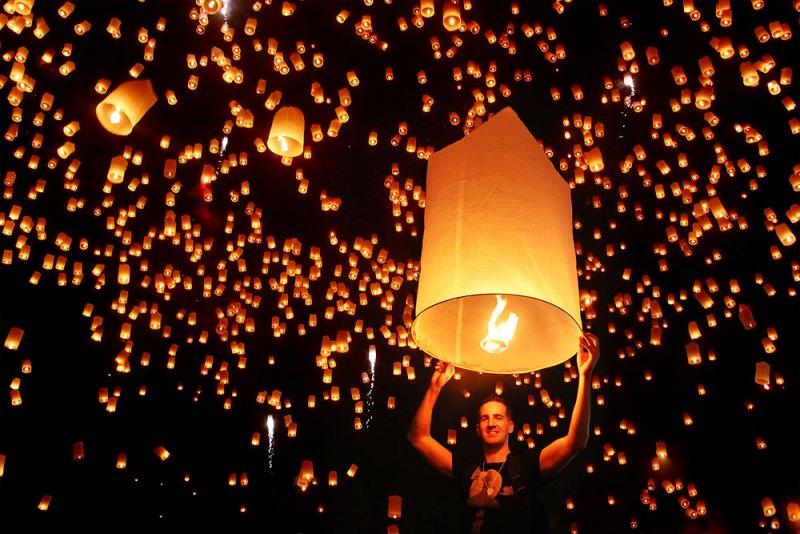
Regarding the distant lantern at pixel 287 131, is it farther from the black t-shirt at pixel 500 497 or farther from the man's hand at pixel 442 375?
the black t-shirt at pixel 500 497

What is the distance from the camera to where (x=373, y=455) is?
7.64 meters

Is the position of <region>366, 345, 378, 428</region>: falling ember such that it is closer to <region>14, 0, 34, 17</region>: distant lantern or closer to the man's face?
the man's face

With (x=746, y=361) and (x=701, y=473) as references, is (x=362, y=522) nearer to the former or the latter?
(x=701, y=473)

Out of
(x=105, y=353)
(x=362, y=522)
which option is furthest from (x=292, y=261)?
(x=362, y=522)

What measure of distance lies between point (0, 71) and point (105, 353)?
3.36 m

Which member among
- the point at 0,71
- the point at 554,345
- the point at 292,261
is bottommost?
the point at 554,345

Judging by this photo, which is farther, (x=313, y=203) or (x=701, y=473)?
(x=313, y=203)

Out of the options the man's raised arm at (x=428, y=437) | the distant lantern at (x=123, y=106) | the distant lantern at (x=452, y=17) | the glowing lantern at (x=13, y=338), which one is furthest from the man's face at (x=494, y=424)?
the glowing lantern at (x=13, y=338)

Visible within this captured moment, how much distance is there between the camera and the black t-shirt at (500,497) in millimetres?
3627

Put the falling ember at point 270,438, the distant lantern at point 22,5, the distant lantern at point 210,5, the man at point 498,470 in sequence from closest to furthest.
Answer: the man at point 498,470 → the distant lantern at point 22,5 → the distant lantern at point 210,5 → the falling ember at point 270,438

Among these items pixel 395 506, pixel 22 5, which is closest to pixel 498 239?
pixel 22 5

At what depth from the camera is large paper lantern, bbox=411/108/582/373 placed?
1623 millimetres

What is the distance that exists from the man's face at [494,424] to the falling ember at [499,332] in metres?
2.15

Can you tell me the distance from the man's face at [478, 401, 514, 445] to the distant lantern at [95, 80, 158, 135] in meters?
2.55
